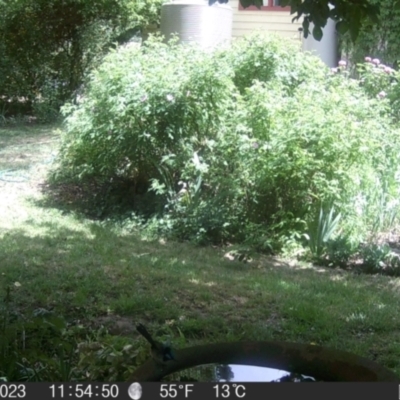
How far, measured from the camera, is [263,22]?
602 inches

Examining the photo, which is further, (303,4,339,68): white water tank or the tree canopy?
(303,4,339,68): white water tank

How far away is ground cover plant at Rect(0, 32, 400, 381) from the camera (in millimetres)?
5125

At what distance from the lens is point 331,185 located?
22.9 feet

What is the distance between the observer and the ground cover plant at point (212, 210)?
5125 millimetres

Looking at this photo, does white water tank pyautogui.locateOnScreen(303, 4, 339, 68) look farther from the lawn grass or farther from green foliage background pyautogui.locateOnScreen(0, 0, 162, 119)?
the lawn grass

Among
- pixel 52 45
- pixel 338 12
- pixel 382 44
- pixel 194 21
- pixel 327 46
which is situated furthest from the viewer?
pixel 52 45

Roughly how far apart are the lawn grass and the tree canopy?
1885mm

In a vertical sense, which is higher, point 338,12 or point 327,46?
point 338,12

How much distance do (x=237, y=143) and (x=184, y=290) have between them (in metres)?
2.24

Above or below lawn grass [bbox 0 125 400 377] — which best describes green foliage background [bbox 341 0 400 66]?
above

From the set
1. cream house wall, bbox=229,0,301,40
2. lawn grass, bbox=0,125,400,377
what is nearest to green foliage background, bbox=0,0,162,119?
cream house wall, bbox=229,0,301,40

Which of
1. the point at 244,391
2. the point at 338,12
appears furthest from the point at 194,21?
the point at 244,391

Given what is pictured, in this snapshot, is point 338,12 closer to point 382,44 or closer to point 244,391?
point 244,391

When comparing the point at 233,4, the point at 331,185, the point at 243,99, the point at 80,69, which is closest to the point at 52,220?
the point at 243,99
